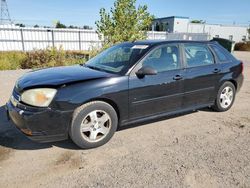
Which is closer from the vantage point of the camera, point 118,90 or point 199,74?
point 118,90

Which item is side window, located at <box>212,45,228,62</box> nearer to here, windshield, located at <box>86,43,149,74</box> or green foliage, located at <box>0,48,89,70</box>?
windshield, located at <box>86,43,149,74</box>

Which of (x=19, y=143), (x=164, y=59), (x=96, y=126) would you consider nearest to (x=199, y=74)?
(x=164, y=59)

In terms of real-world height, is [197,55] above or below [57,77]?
above

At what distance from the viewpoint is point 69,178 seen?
273cm

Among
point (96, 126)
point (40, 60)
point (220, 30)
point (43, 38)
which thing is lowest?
point (96, 126)

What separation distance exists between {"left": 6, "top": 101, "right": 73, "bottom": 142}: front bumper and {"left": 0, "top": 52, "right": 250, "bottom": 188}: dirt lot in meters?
0.33

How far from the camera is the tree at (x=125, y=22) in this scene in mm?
11297

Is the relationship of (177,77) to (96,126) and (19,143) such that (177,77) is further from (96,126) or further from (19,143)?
(19,143)

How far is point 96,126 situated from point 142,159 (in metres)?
0.83

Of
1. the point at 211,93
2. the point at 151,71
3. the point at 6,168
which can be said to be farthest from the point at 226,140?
the point at 6,168

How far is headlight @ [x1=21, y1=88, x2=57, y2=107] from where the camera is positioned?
305cm

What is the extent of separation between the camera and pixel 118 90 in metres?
3.47

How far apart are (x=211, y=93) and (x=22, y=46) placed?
1781 cm

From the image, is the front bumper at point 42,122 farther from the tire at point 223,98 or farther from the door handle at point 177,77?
Answer: the tire at point 223,98
